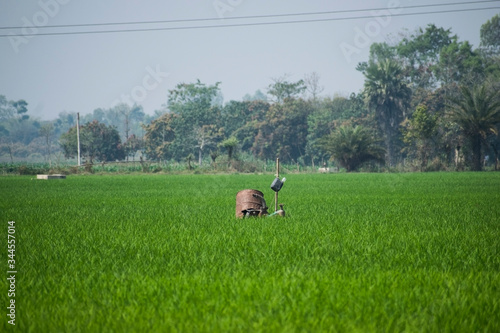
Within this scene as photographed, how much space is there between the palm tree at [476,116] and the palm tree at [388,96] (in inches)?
417

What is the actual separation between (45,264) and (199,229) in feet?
11.2

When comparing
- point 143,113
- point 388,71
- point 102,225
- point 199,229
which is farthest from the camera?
point 143,113

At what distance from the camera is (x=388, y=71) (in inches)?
2196

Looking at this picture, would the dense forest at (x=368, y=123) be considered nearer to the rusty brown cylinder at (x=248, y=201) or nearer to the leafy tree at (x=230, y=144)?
the leafy tree at (x=230, y=144)

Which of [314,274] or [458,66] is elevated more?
[458,66]

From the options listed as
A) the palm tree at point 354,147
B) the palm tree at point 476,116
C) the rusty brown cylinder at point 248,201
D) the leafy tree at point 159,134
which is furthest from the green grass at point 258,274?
the leafy tree at point 159,134

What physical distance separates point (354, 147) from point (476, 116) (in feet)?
34.5

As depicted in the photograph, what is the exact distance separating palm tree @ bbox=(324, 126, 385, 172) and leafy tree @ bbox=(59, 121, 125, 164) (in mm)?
28150

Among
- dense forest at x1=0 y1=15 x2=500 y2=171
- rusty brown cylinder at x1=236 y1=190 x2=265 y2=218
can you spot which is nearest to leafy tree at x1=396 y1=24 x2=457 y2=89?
dense forest at x1=0 y1=15 x2=500 y2=171

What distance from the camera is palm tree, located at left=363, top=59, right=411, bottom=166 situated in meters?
55.9

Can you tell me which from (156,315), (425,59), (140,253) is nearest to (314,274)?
(156,315)

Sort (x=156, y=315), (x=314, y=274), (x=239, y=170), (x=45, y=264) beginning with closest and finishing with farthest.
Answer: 1. (x=156, y=315)
2. (x=314, y=274)
3. (x=45, y=264)
4. (x=239, y=170)

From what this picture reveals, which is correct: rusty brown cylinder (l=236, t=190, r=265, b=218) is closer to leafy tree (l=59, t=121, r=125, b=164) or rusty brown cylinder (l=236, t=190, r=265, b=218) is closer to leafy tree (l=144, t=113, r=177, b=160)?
leafy tree (l=59, t=121, r=125, b=164)

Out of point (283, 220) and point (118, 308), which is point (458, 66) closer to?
point (283, 220)
